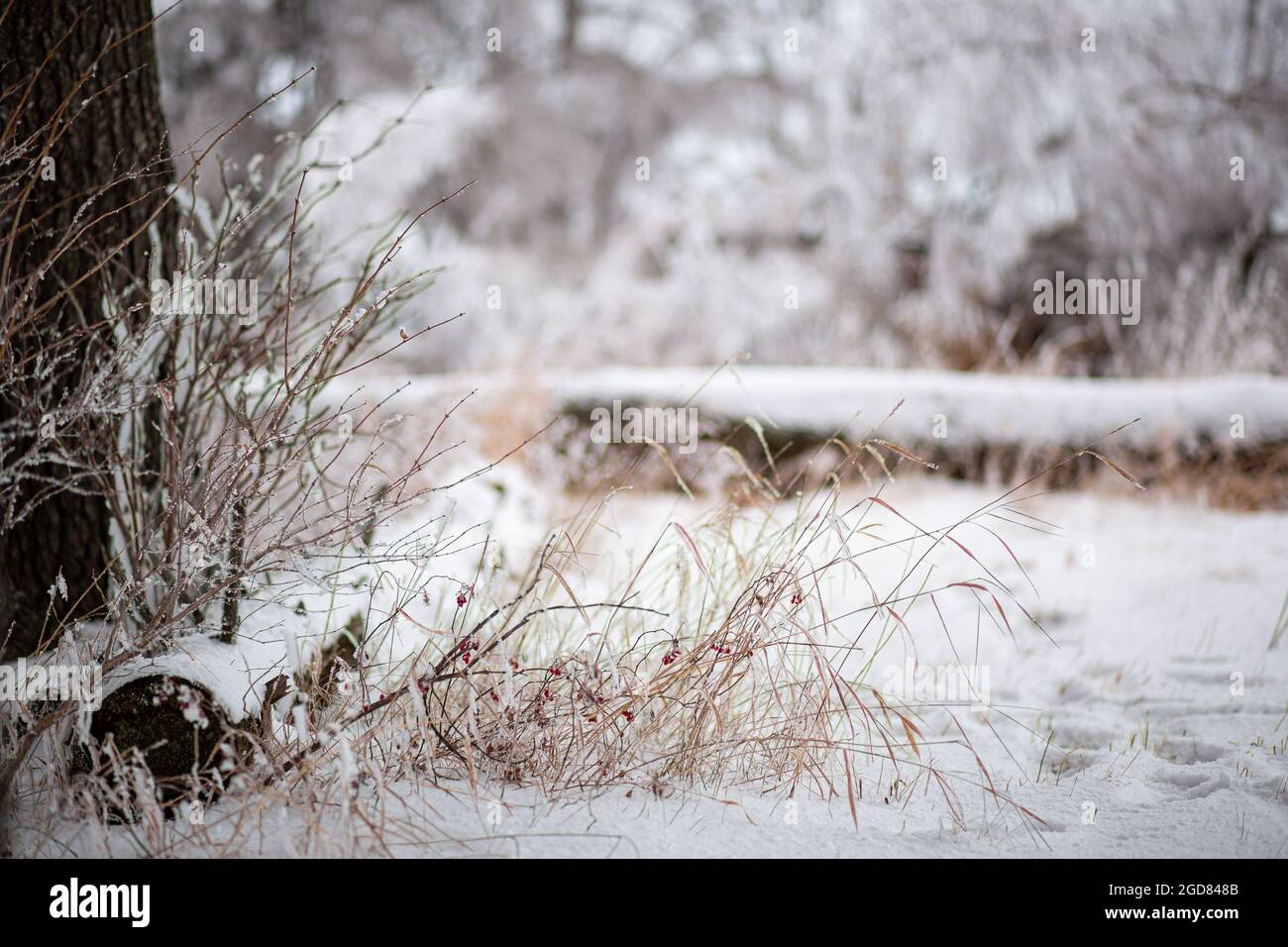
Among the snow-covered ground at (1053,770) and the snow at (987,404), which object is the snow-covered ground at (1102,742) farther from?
the snow at (987,404)

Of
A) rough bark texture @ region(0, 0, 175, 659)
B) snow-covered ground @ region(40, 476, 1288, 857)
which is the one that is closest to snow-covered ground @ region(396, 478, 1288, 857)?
snow-covered ground @ region(40, 476, 1288, 857)

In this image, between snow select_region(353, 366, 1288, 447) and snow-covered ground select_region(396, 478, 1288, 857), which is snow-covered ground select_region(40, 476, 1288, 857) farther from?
snow select_region(353, 366, 1288, 447)

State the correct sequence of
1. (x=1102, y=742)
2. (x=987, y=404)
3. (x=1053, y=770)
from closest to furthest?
(x=1053, y=770)
(x=1102, y=742)
(x=987, y=404)

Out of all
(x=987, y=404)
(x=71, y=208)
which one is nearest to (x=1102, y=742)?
(x=71, y=208)

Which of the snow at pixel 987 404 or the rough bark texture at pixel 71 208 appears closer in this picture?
the rough bark texture at pixel 71 208

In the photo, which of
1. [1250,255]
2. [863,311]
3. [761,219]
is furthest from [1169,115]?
[761,219]

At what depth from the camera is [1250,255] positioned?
757 centimetres

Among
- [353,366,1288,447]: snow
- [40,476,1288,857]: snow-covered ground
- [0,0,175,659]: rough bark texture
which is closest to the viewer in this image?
[40,476,1288,857]: snow-covered ground

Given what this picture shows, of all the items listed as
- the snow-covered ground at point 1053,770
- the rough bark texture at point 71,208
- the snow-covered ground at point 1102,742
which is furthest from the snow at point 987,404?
the rough bark texture at point 71,208

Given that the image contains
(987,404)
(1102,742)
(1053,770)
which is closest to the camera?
(1053,770)

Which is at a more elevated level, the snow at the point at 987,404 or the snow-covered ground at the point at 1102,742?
the snow at the point at 987,404

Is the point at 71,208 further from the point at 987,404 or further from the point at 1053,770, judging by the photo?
the point at 987,404

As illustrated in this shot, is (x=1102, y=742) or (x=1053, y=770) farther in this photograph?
(x=1102, y=742)
